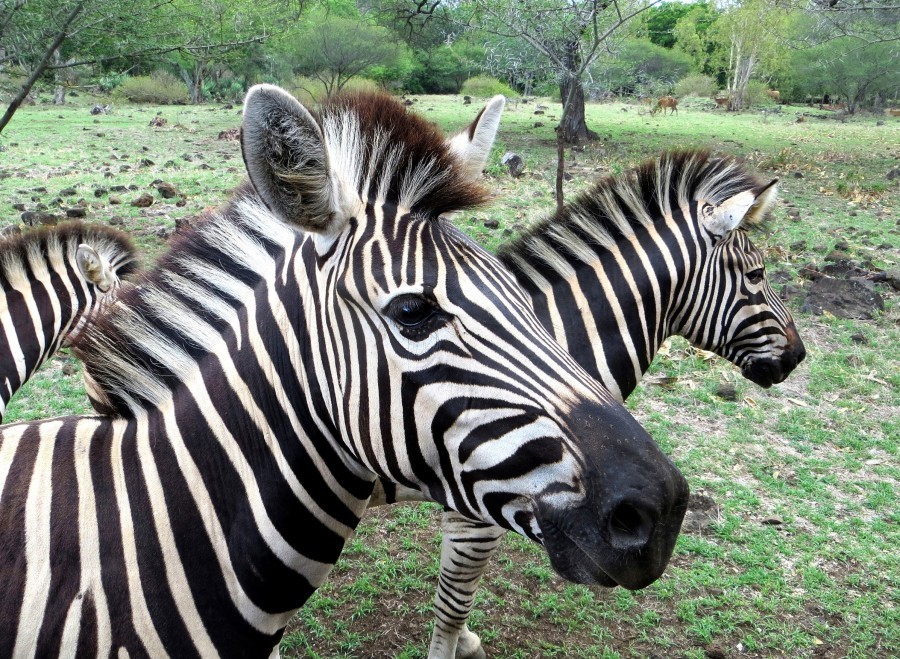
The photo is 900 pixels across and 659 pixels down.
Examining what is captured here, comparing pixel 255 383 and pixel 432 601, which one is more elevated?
pixel 255 383

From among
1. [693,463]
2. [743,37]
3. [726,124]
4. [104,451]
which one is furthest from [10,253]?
[743,37]

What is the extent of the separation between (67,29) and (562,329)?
8.00 metres

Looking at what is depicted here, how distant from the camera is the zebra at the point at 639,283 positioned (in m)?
3.56

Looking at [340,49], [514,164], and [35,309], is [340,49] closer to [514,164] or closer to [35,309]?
[514,164]

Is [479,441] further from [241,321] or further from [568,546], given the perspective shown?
[241,321]

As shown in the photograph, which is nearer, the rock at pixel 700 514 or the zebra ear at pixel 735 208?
the zebra ear at pixel 735 208

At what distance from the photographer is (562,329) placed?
3.54 meters

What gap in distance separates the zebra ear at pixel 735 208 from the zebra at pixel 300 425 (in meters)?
2.51

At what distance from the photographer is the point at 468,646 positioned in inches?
147

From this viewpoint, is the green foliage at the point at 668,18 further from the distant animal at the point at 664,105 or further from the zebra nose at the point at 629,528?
the zebra nose at the point at 629,528

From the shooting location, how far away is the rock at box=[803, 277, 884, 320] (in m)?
8.25

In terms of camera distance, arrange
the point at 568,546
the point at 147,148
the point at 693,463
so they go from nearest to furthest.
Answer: the point at 568,546
the point at 693,463
the point at 147,148

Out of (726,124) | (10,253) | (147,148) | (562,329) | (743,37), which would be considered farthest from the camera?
(743,37)

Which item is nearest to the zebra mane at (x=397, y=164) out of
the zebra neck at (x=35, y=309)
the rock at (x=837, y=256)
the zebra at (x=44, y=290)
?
the zebra at (x=44, y=290)
